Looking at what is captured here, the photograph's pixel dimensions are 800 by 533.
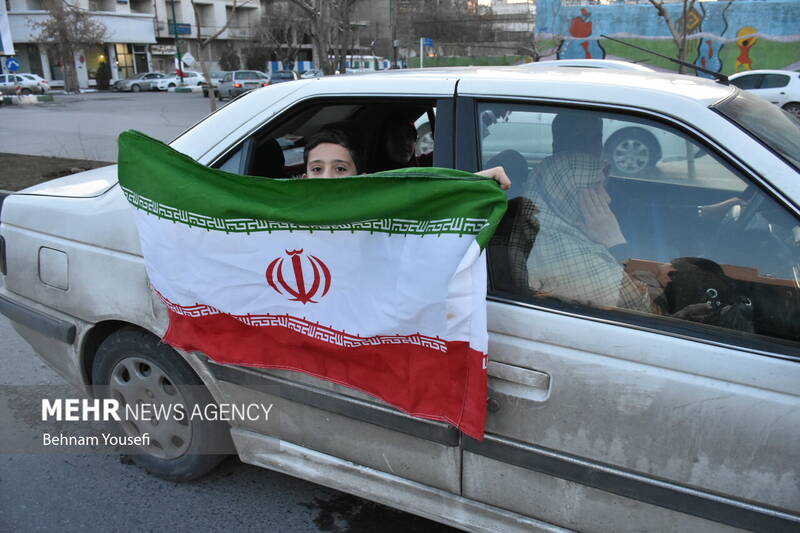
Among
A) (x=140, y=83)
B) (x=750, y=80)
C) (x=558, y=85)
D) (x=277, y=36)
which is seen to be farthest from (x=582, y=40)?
(x=277, y=36)

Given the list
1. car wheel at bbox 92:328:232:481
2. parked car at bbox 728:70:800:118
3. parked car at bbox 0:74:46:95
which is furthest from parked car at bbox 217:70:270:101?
car wheel at bbox 92:328:232:481

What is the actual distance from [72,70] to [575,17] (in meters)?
40.4

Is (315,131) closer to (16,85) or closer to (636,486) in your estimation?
(636,486)

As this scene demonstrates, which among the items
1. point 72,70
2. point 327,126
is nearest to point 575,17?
point 327,126

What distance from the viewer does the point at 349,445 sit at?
7.66 feet

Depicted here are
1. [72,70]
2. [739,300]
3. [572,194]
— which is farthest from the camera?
[72,70]

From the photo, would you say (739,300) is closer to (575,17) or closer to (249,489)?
(249,489)

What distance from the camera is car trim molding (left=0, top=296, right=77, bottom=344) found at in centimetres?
288

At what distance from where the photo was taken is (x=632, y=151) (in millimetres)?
2191

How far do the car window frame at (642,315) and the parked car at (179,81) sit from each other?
1985 inches

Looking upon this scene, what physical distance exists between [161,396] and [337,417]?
967 millimetres

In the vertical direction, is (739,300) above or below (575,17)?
below

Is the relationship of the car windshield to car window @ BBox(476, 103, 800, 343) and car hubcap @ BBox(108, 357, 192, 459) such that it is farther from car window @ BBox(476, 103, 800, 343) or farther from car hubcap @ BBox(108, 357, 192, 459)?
car hubcap @ BBox(108, 357, 192, 459)

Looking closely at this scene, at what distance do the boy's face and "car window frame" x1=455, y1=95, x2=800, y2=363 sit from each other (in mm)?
758
